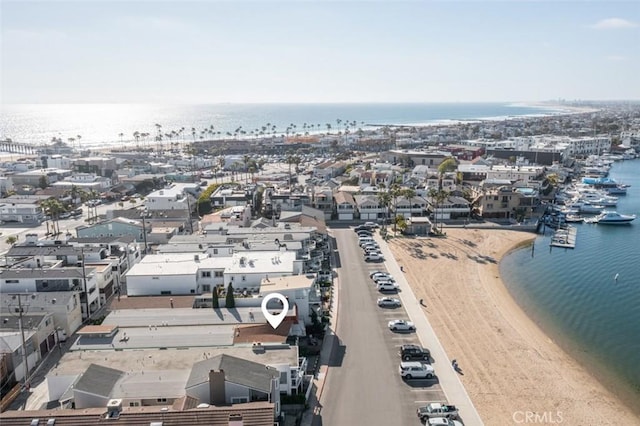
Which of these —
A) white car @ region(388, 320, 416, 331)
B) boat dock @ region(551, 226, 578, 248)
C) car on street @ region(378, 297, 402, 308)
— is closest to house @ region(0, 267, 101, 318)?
car on street @ region(378, 297, 402, 308)

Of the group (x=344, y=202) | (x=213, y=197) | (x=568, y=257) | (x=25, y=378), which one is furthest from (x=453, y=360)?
(x=213, y=197)

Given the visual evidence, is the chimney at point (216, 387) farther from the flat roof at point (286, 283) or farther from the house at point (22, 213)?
the house at point (22, 213)

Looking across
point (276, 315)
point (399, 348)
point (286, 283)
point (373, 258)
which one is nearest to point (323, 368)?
point (276, 315)

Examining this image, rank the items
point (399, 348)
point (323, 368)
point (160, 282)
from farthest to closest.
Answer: point (160, 282)
point (399, 348)
point (323, 368)

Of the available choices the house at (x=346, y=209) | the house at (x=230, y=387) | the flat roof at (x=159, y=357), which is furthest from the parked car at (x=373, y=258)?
the house at (x=230, y=387)

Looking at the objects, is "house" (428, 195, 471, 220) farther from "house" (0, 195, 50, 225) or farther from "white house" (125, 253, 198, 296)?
"house" (0, 195, 50, 225)

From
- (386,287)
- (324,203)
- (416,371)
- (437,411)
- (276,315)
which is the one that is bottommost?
(437,411)

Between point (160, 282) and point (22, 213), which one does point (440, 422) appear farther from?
point (22, 213)

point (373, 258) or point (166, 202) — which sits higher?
point (166, 202)
